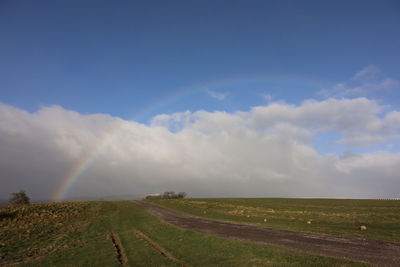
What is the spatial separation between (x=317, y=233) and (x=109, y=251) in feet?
70.4

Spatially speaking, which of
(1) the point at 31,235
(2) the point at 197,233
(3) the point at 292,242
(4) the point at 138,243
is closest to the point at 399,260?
Answer: (3) the point at 292,242

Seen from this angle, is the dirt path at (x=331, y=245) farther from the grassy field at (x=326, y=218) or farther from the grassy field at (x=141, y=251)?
Answer: the grassy field at (x=326, y=218)

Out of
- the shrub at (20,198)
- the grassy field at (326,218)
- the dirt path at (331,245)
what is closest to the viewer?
the dirt path at (331,245)

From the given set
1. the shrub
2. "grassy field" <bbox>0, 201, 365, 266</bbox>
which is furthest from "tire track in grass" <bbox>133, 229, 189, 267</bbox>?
the shrub

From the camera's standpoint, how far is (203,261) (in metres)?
15.1

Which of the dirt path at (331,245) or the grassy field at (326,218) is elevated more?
the dirt path at (331,245)

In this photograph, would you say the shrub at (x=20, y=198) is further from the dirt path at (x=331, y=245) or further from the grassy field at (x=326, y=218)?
the dirt path at (x=331, y=245)

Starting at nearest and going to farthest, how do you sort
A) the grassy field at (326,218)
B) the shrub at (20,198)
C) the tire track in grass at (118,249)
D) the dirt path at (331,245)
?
1. the dirt path at (331,245)
2. the tire track in grass at (118,249)
3. the grassy field at (326,218)
4. the shrub at (20,198)

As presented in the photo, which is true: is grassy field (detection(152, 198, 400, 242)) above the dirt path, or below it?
below

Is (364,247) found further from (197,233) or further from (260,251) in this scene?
(197,233)

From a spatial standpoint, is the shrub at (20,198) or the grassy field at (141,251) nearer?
the grassy field at (141,251)

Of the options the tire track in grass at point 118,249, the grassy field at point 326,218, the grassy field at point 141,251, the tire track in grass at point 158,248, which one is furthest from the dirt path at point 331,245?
the tire track in grass at point 118,249

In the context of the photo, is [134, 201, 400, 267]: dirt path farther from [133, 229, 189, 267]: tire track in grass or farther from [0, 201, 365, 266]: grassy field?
[133, 229, 189, 267]: tire track in grass

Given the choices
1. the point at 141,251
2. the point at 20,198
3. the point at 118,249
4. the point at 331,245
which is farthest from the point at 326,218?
the point at 20,198
